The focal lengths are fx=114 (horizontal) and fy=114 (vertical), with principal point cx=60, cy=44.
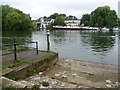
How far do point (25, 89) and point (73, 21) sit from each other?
106494 millimetres

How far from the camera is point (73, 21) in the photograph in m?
106

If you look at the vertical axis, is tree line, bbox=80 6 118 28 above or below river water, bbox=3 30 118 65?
above

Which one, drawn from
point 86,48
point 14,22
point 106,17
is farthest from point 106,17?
point 86,48

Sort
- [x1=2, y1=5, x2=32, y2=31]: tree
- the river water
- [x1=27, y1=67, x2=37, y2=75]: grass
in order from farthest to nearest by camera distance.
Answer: [x1=2, y1=5, x2=32, y2=31]: tree, the river water, [x1=27, y1=67, x2=37, y2=75]: grass

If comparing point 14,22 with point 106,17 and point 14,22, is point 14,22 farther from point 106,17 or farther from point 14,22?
point 106,17

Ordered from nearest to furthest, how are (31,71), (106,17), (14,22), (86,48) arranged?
(31,71)
(86,48)
(14,22)
(106,17)

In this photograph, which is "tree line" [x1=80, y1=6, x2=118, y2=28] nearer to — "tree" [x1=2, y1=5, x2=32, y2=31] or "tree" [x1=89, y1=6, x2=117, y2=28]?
"tree" [x1=89, y1=6, x2=117, y2=28]

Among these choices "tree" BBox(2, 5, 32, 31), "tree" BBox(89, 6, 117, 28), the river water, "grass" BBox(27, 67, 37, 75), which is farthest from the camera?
"tree" BBox(89, 6, 117, 28)

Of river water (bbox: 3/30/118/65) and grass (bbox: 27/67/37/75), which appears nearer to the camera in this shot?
grass (bbox: 27/67/37/75)

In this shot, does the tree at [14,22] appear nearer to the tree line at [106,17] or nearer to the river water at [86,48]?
the river water at [86,48]

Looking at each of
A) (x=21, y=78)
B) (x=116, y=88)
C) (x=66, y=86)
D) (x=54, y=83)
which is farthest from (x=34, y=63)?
(x=116, y=88)

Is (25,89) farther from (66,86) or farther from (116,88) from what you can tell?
(116,88)

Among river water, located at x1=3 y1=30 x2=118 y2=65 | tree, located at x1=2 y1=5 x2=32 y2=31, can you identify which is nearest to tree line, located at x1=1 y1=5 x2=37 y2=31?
tree, located at x1=2 y1=5 x2=32 y2=31

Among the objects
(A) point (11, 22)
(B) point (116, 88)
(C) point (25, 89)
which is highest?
(A) point (11, 22)
